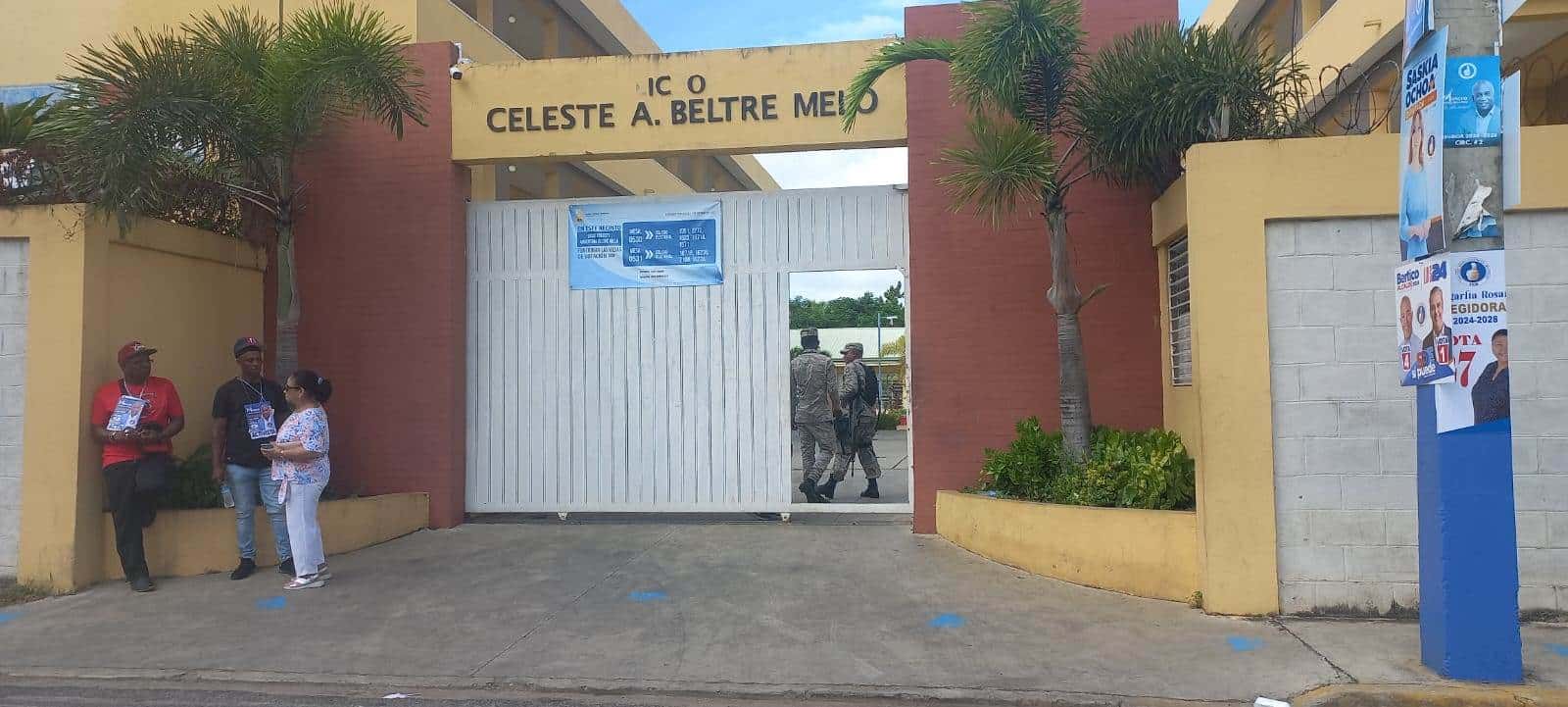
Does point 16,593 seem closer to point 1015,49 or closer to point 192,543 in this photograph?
point 192,543

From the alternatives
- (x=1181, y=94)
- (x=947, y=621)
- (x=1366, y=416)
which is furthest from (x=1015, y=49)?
(x=947, y=621)

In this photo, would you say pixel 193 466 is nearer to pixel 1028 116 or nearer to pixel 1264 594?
pixel 1028 116

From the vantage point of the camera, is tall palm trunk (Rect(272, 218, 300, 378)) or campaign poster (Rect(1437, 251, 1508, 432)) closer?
campaign poster (Rect(1437, 251, 1508, 432))

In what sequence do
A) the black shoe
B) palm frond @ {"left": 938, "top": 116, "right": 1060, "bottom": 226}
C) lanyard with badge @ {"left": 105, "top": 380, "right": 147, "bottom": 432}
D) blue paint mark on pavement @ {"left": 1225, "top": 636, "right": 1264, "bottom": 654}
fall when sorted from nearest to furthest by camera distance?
blue paint mark on pavement @ {"left": 1225, "top": 636, "right": 1264, "bottom": 654}, palm frond @ {"left": 938, "top": 116, "right": 1060, "bottom": 226}, lanyard with badge @ {"left": 105, "top": 380, "right": 147, "bottom": 432}, the black shoe

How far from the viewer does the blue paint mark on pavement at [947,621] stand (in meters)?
5.94

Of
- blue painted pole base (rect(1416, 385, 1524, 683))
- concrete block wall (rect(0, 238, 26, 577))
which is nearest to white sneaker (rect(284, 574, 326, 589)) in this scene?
concrete block wall (rect(0, 238, 26, 577))

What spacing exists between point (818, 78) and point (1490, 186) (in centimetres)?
545

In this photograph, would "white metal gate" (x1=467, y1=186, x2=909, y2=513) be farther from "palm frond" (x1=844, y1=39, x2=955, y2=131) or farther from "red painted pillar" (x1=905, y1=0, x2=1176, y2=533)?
"palm frond" (x1=844, y1=39, x2=955, y2=131)

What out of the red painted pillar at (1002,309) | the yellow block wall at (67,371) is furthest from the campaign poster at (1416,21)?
the yellow block wall at (67,371)

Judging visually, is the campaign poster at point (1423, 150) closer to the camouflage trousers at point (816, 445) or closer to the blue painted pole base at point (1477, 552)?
the blue painted pole base at point (1477, 552)

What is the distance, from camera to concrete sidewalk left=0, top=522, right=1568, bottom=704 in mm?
5051

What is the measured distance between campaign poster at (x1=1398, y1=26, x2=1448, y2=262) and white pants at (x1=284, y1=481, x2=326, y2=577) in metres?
6.95

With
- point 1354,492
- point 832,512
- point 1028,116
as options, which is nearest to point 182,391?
point 832,512

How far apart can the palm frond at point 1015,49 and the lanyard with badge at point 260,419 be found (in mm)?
5715
